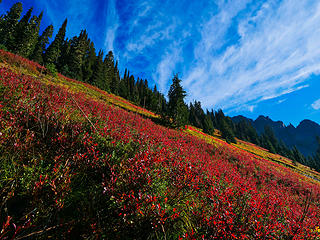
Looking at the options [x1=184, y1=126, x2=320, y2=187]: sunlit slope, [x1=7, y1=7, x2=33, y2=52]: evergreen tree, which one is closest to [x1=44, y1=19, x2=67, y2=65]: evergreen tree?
[x1=7, y1=7, x2=33, y2=52]: evergreen tree

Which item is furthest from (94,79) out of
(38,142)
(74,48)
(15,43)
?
(38,142)

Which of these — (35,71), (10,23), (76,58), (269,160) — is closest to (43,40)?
(10,23)

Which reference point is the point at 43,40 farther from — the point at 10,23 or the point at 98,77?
the point at 98,77

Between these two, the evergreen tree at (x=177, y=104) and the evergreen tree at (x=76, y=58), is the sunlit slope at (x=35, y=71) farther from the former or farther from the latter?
the evergreen tree at (x=76, y=58)

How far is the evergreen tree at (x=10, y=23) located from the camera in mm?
39344

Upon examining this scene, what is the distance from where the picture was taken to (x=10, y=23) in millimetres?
41969

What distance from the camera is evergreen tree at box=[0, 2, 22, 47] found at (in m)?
39.3

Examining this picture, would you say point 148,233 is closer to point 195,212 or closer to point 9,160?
point 195,212

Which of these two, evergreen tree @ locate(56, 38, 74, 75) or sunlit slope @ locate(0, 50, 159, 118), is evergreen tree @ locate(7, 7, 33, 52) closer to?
evergreen tree @ locate(56, 38, 74, 75)

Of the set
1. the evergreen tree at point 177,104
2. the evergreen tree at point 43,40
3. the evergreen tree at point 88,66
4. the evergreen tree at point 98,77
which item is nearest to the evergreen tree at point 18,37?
the evergreen tree at point 43,40

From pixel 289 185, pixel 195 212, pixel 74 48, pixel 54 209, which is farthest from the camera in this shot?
pixel 74 48

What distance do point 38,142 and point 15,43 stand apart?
58.7 m

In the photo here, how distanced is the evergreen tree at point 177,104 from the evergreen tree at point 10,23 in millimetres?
50974

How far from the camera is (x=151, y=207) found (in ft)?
7.10
